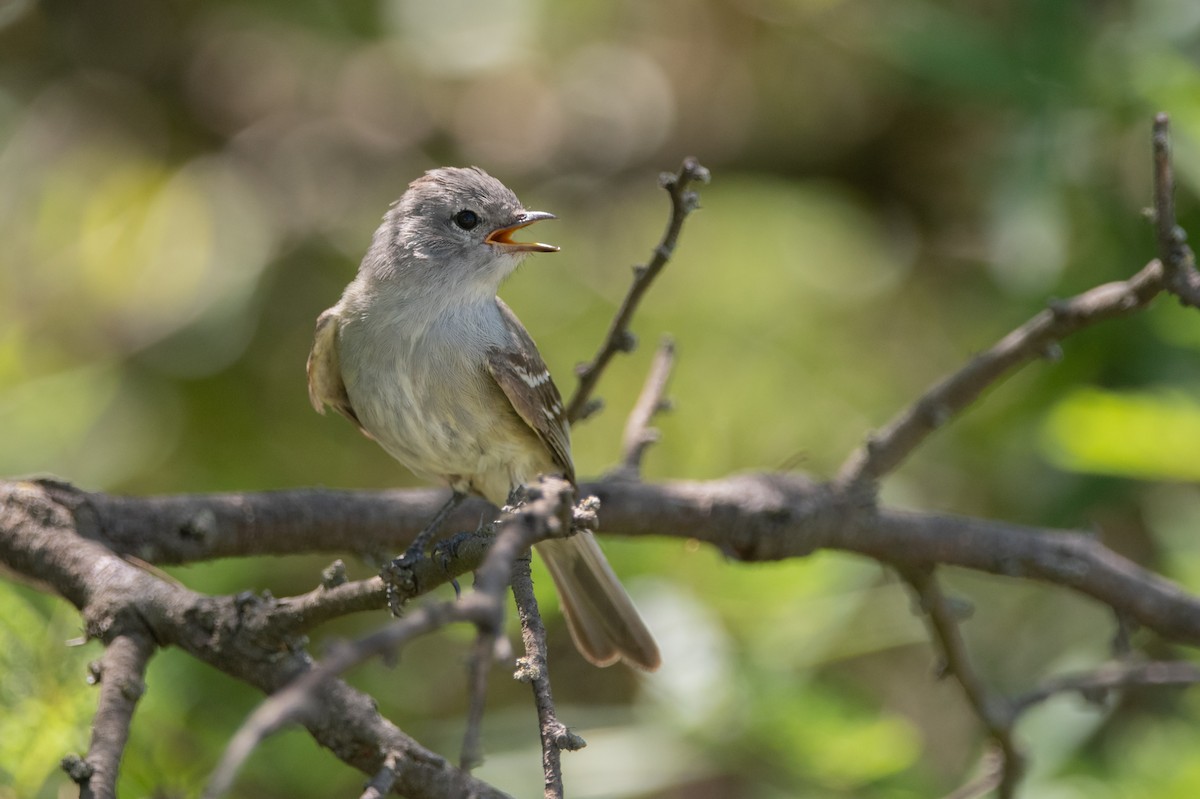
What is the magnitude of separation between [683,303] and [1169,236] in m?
2.78

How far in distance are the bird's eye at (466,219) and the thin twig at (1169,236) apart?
6.59 ft

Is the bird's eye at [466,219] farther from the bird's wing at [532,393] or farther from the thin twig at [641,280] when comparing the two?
the thin twig at [641,280]

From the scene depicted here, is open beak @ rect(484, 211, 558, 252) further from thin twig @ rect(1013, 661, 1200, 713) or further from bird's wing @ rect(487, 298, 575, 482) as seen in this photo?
thin twig @ rect(1013, 661, 1200, 713)

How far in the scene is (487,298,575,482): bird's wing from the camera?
3.51 meters

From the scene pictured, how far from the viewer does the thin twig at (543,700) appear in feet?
6.02

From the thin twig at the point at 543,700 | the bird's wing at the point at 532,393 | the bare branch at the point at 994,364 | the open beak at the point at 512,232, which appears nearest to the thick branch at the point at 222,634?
the thin twig at the point at 543,700

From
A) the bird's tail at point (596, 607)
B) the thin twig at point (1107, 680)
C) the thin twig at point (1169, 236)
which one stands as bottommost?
the thin twig at point (1107, 680)

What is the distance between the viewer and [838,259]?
5.70m

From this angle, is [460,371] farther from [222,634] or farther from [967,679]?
[967,679]

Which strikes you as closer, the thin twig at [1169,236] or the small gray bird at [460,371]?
the thin twig at [1169,236]

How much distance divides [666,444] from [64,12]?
3.95m

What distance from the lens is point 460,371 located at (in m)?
3.48

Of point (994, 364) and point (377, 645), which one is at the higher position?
point (994, 364)

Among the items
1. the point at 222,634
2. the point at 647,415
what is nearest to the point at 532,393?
the point at 647,415
